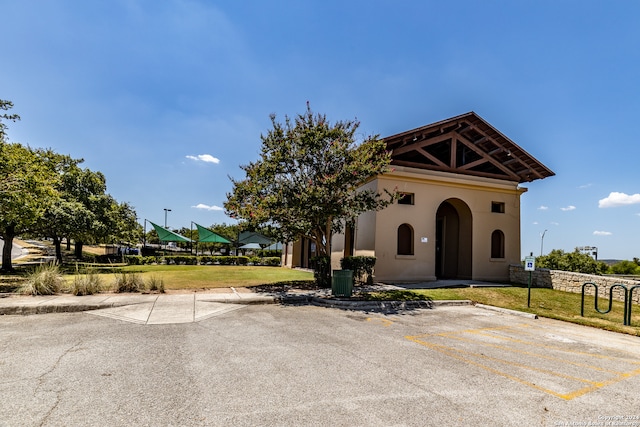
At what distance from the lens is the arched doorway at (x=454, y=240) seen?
59.4 ft

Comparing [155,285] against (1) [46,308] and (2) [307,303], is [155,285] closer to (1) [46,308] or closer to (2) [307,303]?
(1) [46,308]

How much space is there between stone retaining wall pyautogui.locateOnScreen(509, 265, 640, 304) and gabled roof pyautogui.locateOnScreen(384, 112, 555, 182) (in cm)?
500

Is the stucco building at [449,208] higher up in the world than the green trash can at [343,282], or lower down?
higher up

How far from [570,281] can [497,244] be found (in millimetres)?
3738

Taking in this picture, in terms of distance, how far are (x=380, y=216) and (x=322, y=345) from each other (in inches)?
393

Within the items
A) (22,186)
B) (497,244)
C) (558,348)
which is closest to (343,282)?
(558,348)

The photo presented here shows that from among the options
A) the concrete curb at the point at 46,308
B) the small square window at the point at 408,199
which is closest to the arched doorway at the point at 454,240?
the small square window at the point at 408,199

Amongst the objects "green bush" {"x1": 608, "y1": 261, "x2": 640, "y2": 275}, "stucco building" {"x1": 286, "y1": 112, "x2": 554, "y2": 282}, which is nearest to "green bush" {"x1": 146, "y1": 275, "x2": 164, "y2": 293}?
"stucco building" {"x1": 286, "y1": 112, "x2": 554, "y2": 282}

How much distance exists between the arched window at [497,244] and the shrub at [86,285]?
17.4 metres

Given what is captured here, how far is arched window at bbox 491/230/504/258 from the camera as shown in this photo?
18.5 meters

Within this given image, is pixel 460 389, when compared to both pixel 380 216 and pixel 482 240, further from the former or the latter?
pixel 482 240

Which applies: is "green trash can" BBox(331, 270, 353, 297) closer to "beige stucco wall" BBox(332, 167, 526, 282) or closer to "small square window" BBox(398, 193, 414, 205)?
"beige stucco wall" BBox(332, 167, 526, 282)

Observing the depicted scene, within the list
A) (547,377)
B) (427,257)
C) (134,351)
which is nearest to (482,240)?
(427,257)

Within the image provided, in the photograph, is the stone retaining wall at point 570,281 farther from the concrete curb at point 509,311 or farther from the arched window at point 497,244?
the concrete curb at point 509,311
